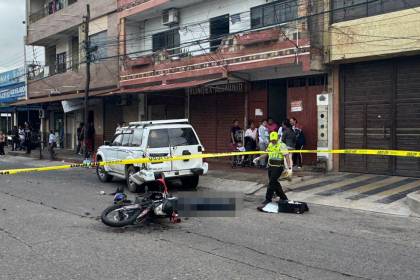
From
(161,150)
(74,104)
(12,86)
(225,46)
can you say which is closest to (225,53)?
(225,46)

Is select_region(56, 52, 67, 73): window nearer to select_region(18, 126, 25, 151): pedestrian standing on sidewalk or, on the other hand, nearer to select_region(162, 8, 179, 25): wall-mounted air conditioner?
select_region(18, 126, 25, 151): pedestrian standing on sidewalk

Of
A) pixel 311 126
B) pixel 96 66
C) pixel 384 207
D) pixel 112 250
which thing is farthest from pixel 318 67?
pixel 96 66

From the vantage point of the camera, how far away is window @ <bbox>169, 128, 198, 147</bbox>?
12.5 m

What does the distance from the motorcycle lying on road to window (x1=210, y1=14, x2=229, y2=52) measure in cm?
1175

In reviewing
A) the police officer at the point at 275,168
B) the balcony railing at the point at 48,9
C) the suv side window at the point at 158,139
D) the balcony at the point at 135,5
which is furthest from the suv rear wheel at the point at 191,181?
the balcony railing at the point at 48,9

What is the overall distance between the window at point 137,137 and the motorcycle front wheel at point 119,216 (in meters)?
4.71

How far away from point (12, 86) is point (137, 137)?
29272 millimetres

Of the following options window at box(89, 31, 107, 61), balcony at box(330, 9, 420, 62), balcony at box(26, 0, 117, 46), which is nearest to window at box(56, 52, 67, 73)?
balcony at box(26, 0, 117, 46)

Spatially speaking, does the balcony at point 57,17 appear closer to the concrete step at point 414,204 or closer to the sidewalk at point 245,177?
the sidewalk at point 245,177

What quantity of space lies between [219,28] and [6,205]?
1197 centimetres

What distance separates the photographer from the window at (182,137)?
1252cm

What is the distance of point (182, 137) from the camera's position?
41.5 feet

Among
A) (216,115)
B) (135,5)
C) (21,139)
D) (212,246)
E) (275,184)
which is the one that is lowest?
(212,246)

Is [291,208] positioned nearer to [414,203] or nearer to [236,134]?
[414,203]
